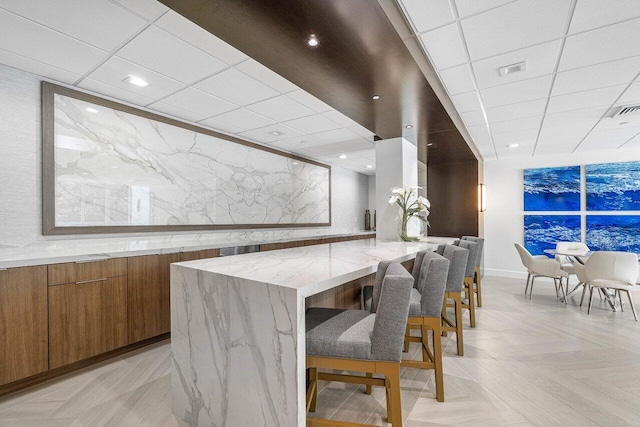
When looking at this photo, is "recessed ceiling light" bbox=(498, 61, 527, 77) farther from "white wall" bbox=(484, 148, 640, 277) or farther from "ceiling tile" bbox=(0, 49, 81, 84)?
"white wall" bbox=(484, 148, 640, 277)

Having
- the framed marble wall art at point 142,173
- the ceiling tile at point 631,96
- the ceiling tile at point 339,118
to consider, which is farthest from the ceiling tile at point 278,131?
the ceiling tile at point 631,96

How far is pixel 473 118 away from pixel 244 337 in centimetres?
385

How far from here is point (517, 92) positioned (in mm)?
3047

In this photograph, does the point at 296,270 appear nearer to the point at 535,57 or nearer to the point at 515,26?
the point at 515,26

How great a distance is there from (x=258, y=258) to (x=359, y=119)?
2.11m

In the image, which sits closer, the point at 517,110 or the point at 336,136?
the point at 517,110

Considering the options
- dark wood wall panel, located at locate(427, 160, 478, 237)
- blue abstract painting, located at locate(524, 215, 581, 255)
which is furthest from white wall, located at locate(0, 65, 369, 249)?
blue abstract painting, located at locate(524, 215, 581, 255)

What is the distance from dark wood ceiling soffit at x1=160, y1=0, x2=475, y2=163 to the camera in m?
1.61

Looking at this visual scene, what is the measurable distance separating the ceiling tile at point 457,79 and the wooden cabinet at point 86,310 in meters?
3.36

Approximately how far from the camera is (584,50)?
2.28 m

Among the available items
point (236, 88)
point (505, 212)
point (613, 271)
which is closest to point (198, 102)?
point (236, 88)

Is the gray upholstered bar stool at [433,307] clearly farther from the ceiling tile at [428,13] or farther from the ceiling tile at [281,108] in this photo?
the ceiling tile at [281,108]

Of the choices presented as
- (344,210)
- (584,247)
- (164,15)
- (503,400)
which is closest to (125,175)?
(164,15)

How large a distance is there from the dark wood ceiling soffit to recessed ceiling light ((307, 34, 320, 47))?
29 millimetres
